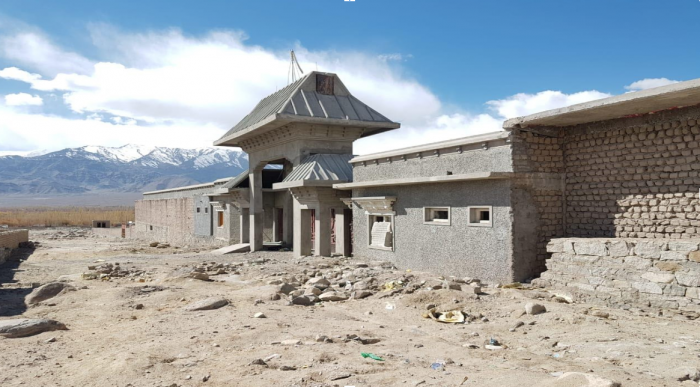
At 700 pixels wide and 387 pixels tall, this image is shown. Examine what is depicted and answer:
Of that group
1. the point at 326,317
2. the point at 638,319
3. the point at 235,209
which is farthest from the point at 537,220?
the point at 235,209

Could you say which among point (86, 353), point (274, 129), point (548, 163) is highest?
point (274, 129)

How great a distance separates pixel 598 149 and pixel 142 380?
9.84 m

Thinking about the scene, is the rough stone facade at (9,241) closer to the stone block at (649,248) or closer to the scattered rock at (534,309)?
the scattered rock at (534,309)

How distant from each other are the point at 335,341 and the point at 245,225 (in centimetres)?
1846

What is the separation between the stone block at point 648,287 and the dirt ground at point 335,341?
0.36 m

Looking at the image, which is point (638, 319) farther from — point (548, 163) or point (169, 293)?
point (169, 293)

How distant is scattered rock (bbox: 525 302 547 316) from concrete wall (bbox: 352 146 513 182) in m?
3.33

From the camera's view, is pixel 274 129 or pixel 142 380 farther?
pixel 274 129

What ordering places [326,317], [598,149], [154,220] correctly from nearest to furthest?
[326,317] → [598,149] → [154,220]

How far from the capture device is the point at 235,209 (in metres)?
26.8

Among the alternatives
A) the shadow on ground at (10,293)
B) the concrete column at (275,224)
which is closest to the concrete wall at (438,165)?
the shadow on ground at (10,293)

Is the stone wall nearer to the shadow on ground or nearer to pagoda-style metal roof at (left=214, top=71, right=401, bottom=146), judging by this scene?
pagoda-style metal roof at (left=214, top=71, right=401, bottom=146)

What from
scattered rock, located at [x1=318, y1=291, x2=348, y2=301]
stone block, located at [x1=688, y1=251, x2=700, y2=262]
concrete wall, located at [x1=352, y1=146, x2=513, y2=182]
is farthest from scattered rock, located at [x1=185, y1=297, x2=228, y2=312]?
stone block, located at [x1=688, y1=251, x2=700, y2=262]

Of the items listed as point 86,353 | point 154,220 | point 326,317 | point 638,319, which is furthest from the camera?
point 154,220
